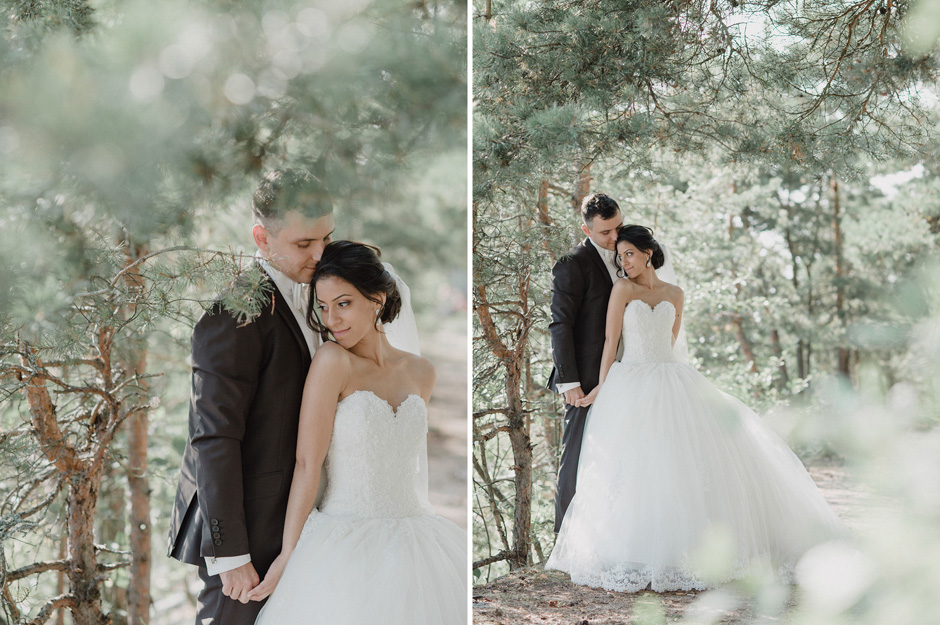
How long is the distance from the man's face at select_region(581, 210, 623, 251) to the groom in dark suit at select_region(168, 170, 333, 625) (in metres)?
0.72

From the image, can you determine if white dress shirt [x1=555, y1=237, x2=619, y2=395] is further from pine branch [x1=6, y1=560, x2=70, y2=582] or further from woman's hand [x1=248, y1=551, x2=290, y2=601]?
pine branch [x1=6, y1=560, x2=70, y2=582]

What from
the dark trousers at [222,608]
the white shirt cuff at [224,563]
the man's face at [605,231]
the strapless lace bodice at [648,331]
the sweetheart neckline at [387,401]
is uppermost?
the man's face at [605,231]

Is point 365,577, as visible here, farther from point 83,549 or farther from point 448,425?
point 83,549

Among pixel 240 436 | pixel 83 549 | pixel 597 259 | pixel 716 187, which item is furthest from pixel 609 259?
pixel 83 549

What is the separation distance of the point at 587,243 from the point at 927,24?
2.95 feet

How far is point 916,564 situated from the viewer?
25.4 inches

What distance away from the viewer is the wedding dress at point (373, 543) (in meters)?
1.57

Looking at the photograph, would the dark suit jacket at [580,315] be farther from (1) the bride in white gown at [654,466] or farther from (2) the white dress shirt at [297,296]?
(2) the white dress shirt at [297,296]

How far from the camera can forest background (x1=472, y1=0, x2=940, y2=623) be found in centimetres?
149

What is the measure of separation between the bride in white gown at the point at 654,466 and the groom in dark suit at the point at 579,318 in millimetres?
29

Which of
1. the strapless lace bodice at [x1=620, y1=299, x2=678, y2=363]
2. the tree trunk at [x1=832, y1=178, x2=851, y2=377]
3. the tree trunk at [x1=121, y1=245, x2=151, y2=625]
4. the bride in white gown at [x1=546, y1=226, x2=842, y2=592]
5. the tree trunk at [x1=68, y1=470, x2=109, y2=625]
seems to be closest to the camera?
the tree trunk at [x1=832, y1=178, x2=851, y2=377]

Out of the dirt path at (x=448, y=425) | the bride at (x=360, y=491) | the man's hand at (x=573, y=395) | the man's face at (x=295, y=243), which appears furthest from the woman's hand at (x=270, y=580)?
the dirt path at (x=448, y=425)

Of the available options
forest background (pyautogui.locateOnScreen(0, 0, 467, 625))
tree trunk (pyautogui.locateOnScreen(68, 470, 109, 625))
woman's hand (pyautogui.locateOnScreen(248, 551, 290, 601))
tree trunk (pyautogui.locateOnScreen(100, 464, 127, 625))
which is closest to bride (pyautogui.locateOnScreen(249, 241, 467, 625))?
woman's hand (pyautogui.locateOnScreen(248, 551, 290, 601))

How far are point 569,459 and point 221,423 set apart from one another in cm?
101
